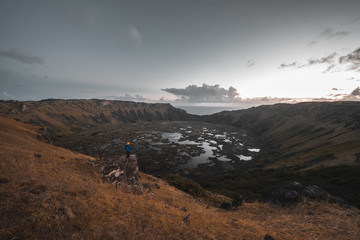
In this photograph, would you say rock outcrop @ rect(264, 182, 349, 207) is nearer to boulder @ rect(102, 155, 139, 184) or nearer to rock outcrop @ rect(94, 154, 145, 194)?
rock outcrop @ rect(94, 154, 145, 194)

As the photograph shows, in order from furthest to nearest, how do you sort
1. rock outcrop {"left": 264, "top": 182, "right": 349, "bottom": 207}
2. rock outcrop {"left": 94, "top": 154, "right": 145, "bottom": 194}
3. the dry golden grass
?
rock outcrop {"left": 264, "top": 182, "right": 349, "bottom": 207}, rock outcrop {"left": 94, "top": 154, "right": 145, "bottom": 194}, the dry golden grass

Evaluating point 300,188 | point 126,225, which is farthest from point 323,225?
point 126,225

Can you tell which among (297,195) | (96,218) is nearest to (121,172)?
(96,218)

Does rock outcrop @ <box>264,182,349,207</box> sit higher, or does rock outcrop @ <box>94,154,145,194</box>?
rock outcrop @ <box>94,154,145,194</box>

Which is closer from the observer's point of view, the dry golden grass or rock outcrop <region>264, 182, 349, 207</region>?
the dry golden grass

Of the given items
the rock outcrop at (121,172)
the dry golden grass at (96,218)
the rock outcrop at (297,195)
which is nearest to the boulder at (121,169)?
the rock outcrop at (121,172)

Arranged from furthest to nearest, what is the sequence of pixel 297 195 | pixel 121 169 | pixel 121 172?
pixel 297 195 < pixel 121 169 < pixel 121 172

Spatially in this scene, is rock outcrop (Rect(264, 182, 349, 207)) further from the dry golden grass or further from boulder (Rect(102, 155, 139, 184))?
boulder (Rect(102, 155, 139, 184))

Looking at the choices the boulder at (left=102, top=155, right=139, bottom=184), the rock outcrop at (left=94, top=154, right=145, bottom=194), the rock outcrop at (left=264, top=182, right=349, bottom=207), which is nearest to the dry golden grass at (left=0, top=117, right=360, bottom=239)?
the rock outcrop at (left=94, top=154, right=145, bottom=194)

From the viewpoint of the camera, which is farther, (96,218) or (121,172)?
(121,172)

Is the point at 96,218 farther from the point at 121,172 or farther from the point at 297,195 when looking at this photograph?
the point at 297,195

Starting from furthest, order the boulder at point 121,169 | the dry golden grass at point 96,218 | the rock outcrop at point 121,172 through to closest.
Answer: the boulder at point 121,169 < the rock outcrop at point 121,172 < the dry golden grass at point 96,218

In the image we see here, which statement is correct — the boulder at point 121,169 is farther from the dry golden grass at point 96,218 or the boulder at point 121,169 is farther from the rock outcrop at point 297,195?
the rock outcrop at point 297,195

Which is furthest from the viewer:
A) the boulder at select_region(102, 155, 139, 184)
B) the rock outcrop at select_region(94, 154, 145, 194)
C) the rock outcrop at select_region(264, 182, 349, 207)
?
the rock outcrop at select_region(264, 182, 349, 207)
